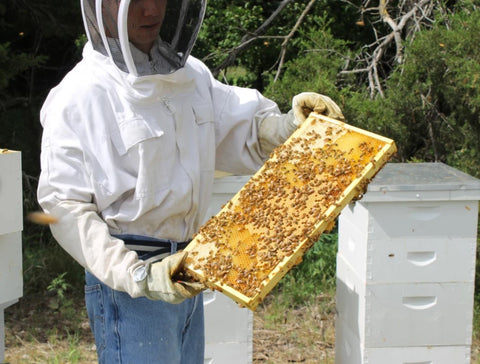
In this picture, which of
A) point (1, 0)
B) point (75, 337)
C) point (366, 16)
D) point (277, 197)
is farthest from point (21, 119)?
point (277, 197)

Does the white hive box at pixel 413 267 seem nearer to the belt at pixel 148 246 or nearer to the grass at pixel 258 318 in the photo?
the grass at pixel 258 318

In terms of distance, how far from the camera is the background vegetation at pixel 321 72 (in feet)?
15.8

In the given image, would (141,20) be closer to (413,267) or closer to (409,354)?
(413,267)

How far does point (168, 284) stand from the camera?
6.63 ft

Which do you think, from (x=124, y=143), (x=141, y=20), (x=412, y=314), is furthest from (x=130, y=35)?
(x=412, y=314)

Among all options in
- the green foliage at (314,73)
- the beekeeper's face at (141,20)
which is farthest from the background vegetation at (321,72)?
the beekeeper's face at (141,20)

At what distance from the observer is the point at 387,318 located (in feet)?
11.8

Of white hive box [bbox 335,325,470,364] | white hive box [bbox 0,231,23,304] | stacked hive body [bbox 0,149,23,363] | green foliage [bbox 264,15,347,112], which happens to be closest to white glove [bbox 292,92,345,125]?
stacked hive body [bbox 0,149,23,363]

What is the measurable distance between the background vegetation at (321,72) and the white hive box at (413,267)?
1240mm

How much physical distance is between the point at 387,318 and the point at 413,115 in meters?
1.97

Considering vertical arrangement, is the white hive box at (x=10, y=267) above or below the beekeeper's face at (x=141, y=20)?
below

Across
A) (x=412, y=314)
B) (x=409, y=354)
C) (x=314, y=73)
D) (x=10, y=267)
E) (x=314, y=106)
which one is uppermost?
(x=314, y=106)

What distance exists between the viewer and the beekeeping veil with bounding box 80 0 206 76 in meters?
2.13

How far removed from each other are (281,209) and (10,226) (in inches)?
41.5
